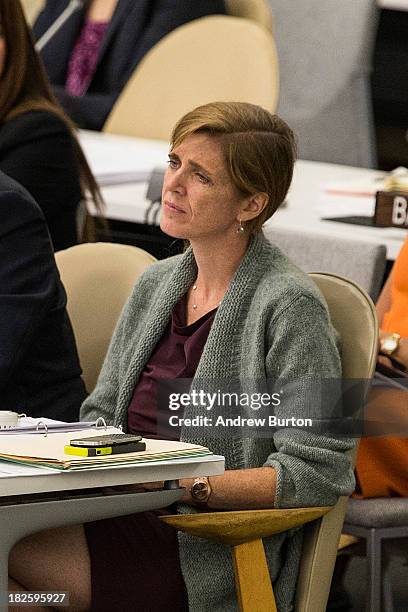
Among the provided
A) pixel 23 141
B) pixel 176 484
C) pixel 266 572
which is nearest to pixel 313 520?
pixel 266 572

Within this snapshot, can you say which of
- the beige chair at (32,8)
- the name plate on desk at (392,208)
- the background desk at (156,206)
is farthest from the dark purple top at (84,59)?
the name plate on desk at (392,208)

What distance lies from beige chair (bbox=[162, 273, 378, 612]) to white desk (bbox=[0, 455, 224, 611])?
0.12m

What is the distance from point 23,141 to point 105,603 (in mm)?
1500

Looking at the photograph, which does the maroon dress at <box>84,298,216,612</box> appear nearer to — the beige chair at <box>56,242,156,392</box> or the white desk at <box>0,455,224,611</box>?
the white desk at <box>0,455,224,611</box>

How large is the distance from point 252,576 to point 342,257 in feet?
3.02

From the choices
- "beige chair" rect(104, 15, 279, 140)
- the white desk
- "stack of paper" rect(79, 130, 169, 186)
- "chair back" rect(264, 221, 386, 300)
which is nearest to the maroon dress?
the white desk

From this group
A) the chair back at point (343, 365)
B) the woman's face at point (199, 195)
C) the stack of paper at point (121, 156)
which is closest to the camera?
the chair back at point (343, 365)

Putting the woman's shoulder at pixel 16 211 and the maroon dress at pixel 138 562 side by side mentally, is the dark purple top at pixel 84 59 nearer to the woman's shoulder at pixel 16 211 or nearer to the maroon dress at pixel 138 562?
the woman's shoulder at pixel 16 211

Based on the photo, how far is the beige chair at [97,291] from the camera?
2762 mm

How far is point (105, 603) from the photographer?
84.6 inches

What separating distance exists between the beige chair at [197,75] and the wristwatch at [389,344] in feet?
6.02

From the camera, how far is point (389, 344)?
2.64 metres

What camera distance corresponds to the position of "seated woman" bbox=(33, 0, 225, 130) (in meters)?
5.43

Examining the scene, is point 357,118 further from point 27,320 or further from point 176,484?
point 176,484
